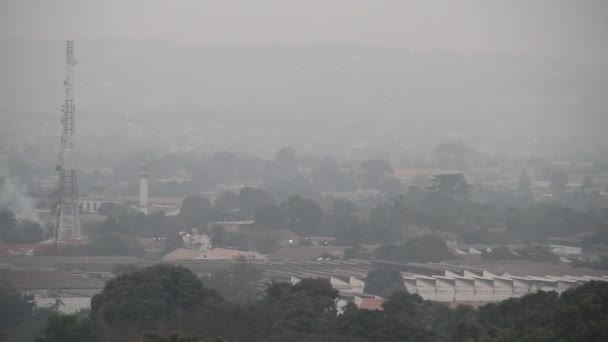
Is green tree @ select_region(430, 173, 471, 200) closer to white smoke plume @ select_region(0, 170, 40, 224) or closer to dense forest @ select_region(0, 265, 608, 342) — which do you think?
white smoke plume @ select_region(0, 170, 40, 224)

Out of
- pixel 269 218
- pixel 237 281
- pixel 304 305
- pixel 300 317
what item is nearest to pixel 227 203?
pixel 269 218

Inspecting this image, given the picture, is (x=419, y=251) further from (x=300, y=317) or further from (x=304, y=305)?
(x=300, y=317)

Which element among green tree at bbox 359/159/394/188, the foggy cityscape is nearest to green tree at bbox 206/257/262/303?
the foggy cityscape

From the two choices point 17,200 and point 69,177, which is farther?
point 17,200

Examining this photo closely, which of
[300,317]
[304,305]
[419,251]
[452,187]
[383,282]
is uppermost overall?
[452,187]

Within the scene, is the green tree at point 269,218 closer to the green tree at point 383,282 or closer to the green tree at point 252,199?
the green tree at point 252,199

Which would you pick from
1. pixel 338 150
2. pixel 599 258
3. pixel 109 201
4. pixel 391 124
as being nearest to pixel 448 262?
pixel 599 258

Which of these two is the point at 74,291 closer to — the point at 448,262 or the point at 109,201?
the point at 448,262

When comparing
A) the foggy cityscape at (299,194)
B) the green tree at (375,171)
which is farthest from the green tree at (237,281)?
the green tree at (375,171)

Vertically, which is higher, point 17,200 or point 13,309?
point 17,200
